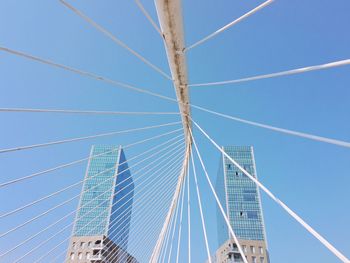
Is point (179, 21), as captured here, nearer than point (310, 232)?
No

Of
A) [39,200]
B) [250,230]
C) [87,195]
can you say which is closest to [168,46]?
[39,200]

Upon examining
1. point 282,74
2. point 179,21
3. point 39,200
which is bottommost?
point 39,200

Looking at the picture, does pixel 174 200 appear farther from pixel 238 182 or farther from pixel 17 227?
pixel 238 182

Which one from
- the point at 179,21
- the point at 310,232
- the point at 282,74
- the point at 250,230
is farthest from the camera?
the point at 250,230

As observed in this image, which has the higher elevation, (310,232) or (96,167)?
(310,232)

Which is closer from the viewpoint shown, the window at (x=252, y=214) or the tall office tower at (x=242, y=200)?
the tall office tower at (x=242, y=200)

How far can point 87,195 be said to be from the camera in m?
76.9

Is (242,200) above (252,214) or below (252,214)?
above

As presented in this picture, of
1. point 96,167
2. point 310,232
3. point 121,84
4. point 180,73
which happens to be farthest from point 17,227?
point 96,167

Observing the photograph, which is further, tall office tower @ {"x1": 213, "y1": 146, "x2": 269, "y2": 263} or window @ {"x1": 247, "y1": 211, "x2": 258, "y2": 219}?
window @ {"x1": 247, "y1": 211, "x2": 258, "y2": 219}

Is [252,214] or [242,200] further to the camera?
[242,200]

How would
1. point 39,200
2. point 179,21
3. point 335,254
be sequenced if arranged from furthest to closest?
point 39,200, point 179,21, point 335,254

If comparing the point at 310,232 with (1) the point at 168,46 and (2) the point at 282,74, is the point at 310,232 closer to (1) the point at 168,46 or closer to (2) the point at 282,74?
(2) the point at 282,74

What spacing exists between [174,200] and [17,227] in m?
3.14
